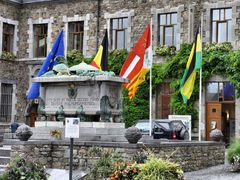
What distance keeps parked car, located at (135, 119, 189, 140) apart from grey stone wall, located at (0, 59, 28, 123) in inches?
451

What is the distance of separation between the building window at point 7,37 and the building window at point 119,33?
6654 mm

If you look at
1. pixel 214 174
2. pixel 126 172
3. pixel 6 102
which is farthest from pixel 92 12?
pixel 126 172

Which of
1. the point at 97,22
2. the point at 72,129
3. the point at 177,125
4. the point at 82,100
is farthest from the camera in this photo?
the point at 97,22

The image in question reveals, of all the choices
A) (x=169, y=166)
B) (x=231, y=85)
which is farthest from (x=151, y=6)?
(x=169, y=166)

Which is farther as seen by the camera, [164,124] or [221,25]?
[221,25]

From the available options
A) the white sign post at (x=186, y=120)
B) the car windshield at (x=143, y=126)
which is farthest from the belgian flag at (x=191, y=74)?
the white sign post at (x=186, y=120)

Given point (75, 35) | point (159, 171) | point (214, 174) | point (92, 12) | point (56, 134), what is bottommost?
point (214, 174)

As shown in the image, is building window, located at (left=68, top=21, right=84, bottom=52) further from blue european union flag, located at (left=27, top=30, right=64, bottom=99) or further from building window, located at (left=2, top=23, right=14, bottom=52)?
blue european union flag, located at (left=27, top=30, right=64, bottom=99)

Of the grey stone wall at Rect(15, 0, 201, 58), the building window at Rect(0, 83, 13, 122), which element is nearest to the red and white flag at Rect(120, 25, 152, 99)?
the grey stone wall at Rect(15, 0, 201, 58)

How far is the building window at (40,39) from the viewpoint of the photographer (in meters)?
33.3

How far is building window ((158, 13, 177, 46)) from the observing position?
29031 millimetres

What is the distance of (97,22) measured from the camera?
31391 mm

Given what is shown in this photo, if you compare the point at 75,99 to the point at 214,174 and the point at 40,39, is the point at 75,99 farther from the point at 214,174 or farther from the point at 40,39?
the point at 40,39

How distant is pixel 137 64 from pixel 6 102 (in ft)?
41.3
